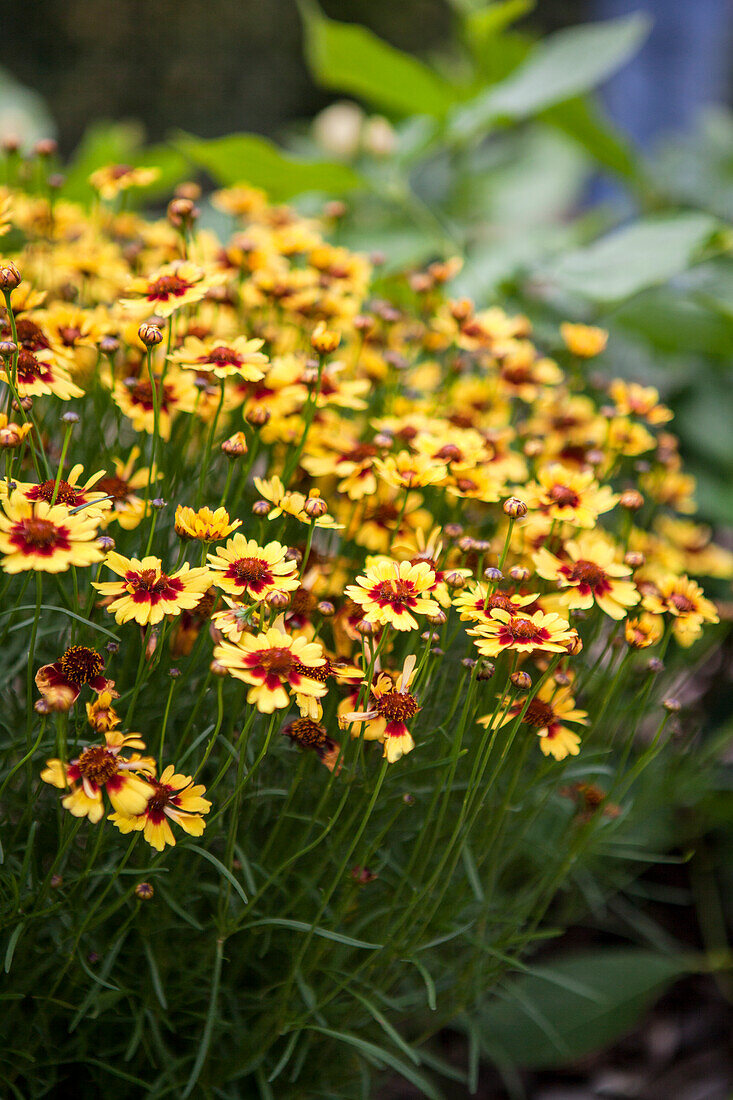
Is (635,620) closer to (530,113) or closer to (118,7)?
(530,113)

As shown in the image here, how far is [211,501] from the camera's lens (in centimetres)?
64

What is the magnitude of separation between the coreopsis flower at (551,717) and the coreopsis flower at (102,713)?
0.66ft

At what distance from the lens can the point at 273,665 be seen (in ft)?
1.42

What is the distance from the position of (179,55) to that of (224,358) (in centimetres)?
266

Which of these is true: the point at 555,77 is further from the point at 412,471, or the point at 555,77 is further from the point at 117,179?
the point at 412,471

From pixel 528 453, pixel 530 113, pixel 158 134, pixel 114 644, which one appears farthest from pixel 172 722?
pixel 158 134

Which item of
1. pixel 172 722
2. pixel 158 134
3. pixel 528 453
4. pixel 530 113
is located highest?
pixel 530 113

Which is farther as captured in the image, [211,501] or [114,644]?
[211,501]

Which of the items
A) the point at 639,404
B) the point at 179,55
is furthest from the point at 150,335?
the point at 179,55

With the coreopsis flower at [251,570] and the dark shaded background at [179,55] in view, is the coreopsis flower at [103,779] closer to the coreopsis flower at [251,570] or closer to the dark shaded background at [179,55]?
the coreopsis flower at [251,570]

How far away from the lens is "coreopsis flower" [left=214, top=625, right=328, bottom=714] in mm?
418

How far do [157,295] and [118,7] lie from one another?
2633 mm

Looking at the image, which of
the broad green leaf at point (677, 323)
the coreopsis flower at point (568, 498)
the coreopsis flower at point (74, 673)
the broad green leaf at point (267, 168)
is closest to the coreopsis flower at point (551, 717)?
the coreopsis flower at point (568, 498)

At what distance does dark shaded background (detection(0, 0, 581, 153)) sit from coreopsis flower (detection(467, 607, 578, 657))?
8.92ft
